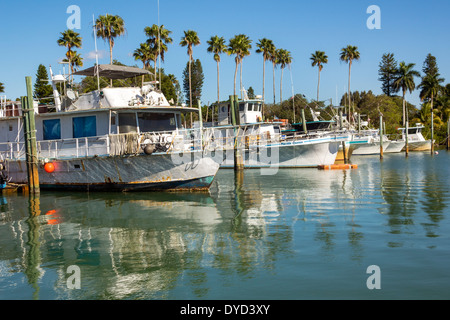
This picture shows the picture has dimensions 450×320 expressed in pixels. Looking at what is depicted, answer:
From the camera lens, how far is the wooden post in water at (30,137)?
18.7 metres

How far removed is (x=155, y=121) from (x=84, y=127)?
3.16 meters

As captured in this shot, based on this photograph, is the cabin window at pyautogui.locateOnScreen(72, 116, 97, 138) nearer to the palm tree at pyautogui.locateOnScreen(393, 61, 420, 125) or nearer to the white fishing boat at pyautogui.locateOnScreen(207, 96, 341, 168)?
the white fishing boat at pyautogui.locateOnScreen(207, 96, 341, 168)

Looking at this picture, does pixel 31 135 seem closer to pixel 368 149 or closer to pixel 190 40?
pixel 190 40

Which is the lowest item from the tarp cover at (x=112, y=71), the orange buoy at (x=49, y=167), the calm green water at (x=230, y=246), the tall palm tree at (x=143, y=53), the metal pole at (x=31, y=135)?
the calm green water at (x=230, y=246)

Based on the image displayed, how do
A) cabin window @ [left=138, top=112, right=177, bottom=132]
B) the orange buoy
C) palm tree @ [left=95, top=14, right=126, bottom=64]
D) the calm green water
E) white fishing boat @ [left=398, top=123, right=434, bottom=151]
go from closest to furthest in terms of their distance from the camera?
the calm green water
cabin window @ [left=138, top=112, right=177, bottom=132]
the orange buoy
palm tree @ [left=95, top=14, right=126, bottom=64]
white fishing boat @ [left=398, top=123, right=434, bottom=151]


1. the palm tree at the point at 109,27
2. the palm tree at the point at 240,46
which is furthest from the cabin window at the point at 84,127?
the palm tree at the point at 240,46

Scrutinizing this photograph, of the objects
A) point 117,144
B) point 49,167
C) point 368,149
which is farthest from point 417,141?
point 49,167

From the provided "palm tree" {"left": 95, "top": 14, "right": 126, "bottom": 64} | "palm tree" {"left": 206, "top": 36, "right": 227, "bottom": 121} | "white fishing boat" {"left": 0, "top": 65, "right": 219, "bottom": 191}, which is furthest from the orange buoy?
"palm tree" {"left": 206, "top": 36, "right": 227, "bottom": 121}

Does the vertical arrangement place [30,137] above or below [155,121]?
below

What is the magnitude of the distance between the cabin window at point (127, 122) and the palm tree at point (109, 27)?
2844 cm

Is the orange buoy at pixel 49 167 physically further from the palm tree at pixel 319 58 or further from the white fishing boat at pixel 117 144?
the palm tree at pixel 319 58

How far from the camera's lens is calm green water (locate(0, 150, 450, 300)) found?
741cm

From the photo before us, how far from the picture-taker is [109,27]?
44750mm

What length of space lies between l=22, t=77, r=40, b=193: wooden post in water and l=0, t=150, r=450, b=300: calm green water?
170 cm
